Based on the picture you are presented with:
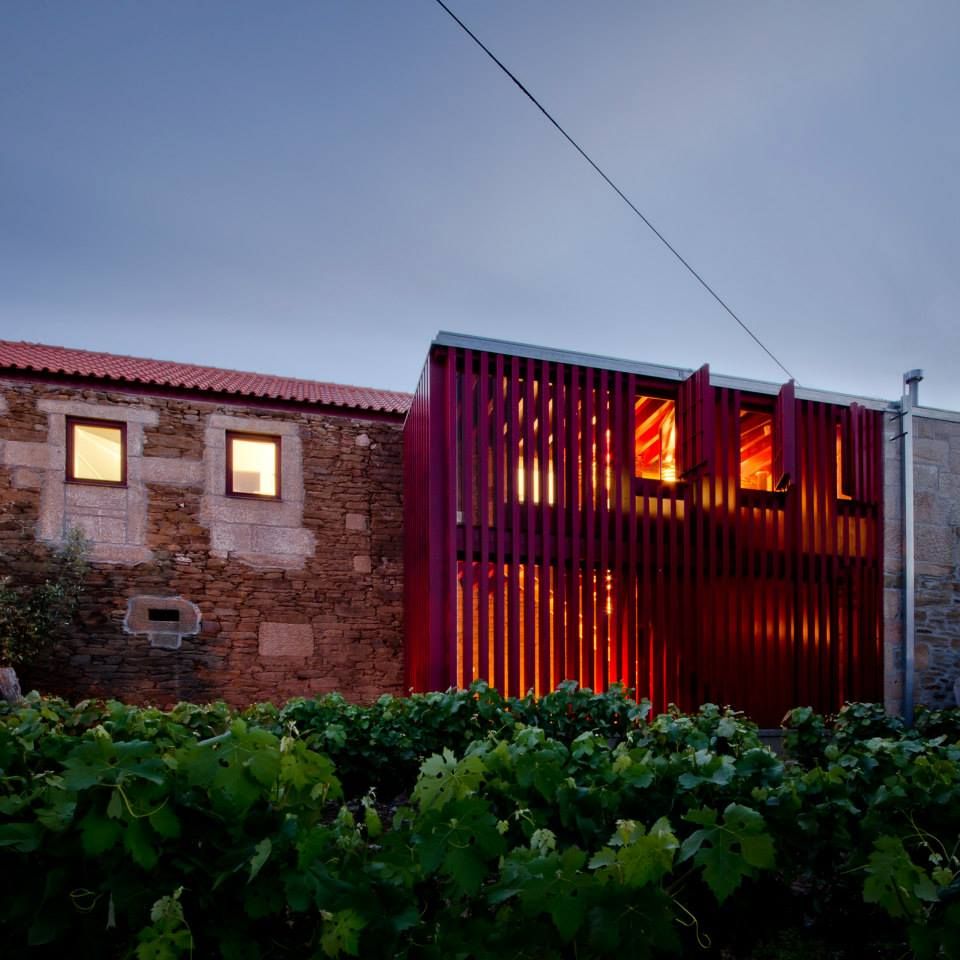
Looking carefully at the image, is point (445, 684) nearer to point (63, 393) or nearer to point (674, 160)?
point (63, 393)

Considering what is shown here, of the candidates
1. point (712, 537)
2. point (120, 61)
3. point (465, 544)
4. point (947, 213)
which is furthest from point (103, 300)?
point (947, 213)

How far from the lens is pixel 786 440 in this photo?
27.0 feet

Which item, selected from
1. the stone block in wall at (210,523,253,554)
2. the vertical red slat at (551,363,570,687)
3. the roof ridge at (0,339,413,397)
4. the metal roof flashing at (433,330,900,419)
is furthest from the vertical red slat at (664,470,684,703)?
the stone block in wall at (210,523,253,554)

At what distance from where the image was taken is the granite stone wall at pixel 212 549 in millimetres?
8320

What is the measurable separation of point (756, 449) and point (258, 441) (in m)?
7.05

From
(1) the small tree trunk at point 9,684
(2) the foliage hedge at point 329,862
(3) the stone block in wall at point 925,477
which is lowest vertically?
(1) the small tree trunk at point 9,684

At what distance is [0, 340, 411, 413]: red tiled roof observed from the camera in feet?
28.5

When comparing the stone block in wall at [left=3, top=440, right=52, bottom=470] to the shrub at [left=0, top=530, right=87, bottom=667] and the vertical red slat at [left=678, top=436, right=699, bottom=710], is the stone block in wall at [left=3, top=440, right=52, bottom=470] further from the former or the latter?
the vertical red slat at [left=678, top=436, right=699, bottom=710]

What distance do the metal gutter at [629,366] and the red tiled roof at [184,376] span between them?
2.76m

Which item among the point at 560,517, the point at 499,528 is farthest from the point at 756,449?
the point at 499,528

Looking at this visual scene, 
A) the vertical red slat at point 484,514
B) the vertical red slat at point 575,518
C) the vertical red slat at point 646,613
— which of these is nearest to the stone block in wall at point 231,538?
the vertical red slat at point 484,514

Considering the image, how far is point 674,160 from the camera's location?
8312mm

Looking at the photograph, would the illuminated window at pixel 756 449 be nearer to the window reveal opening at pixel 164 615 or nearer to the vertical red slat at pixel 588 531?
the vertical red slat at pixel 588 531

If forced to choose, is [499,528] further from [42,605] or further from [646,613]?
[42,605]
